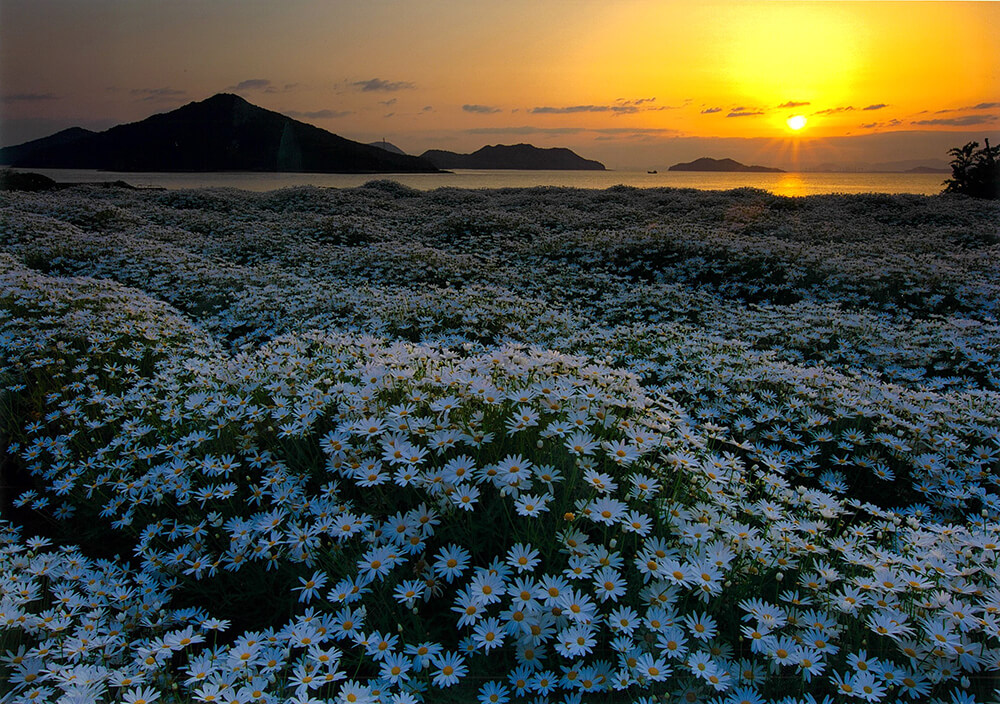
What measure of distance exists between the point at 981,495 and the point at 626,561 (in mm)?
3814

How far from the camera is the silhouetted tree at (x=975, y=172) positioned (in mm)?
39619

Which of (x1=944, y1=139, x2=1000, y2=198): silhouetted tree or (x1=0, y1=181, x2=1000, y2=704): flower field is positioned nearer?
(x1=0, y1=181, x2=1000, y2=704): flower field

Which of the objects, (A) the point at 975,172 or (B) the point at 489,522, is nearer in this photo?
(B) the point at 489,522

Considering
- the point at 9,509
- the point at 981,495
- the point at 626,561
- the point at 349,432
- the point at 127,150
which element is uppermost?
the point at 127,150

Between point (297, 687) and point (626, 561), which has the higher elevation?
point (626, 561)

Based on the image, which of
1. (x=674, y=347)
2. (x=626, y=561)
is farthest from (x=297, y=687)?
(x=674, y=347)

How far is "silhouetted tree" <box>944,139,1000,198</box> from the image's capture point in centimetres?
3962

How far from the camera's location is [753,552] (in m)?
3.50

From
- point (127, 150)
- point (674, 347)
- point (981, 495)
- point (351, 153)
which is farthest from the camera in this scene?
point (351, 153)

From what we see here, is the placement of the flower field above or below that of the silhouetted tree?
below

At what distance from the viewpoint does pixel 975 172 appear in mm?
41469

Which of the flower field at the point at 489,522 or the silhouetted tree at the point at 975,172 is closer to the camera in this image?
the flower field at the point at 489,522

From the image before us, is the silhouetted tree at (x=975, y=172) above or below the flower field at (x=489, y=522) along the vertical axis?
above

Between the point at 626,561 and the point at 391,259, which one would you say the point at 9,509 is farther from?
the point at 391,259
